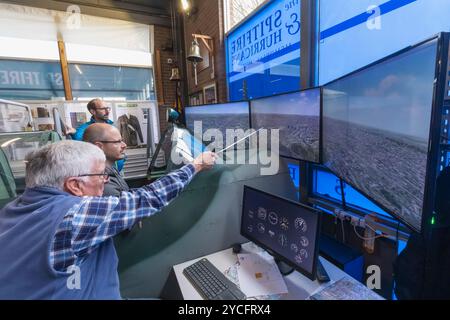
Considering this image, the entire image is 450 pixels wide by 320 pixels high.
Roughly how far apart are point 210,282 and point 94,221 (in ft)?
1.84

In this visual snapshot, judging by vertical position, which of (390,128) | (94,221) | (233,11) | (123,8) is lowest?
(94,221)

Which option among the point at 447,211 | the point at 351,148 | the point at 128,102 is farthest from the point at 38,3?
the point at 447,211

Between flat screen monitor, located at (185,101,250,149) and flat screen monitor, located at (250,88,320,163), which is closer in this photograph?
flat screen monitor, located at (250,88,320,163)

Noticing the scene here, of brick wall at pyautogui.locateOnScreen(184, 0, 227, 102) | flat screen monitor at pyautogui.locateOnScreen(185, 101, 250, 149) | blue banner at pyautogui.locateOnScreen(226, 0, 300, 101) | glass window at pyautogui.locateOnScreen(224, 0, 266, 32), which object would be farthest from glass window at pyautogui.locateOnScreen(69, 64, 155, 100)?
flat screen monitor at pyautogui.locateOnScreen(185, 101, 250, 149)

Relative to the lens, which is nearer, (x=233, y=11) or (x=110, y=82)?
(x=233, y=11)

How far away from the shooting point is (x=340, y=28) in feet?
5.29

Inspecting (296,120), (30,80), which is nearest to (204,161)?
(296,120)

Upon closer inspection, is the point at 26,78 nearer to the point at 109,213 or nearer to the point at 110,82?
the point at 110,82

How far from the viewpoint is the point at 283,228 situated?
102cm

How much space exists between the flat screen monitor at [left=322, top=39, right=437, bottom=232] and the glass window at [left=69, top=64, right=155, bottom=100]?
15.6 ft

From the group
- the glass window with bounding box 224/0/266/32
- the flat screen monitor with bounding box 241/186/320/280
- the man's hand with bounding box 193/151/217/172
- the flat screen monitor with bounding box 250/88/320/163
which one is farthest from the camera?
the glass window with bounding box 224/0/266/32

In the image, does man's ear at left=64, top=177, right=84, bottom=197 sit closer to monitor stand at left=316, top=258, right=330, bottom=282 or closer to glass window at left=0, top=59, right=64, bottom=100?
monitor stand at left=316, top=258, right=330, bottom=282

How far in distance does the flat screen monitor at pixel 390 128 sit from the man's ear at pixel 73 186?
110cm

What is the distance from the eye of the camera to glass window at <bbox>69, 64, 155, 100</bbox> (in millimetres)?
4629
